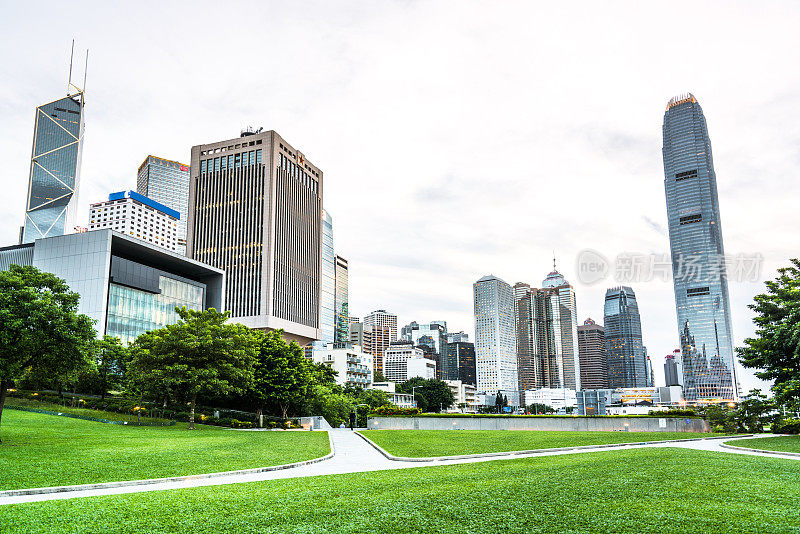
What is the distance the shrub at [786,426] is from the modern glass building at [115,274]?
5927 centimetres

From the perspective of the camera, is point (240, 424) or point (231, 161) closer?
point (240, 424)

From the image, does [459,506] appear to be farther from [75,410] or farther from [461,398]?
[461,398]

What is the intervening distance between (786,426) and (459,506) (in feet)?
107

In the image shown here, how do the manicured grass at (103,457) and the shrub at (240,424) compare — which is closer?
the manicured grass at (103,457)

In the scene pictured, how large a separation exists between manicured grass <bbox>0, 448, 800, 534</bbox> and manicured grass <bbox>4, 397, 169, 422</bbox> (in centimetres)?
3237

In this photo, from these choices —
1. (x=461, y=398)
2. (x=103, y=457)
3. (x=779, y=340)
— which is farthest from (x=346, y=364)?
(x=103, y=457)

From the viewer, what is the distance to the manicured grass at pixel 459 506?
8430mm

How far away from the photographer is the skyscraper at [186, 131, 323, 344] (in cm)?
11562

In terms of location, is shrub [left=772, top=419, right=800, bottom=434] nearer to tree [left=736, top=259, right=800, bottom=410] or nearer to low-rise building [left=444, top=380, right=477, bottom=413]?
tree [left=736, top=259, right=800, bottom=410]

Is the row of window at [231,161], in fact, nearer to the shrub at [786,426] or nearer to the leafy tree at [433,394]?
the leafy tree at [433,394]

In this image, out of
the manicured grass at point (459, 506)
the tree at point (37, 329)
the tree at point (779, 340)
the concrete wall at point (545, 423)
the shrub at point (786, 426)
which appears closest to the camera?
the manicured grass at point (459, 506)

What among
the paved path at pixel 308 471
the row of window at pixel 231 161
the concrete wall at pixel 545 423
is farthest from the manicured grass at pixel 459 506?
the row of window at pixel 231 161

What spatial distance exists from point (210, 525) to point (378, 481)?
210 inches

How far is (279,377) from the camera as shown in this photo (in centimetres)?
4653
